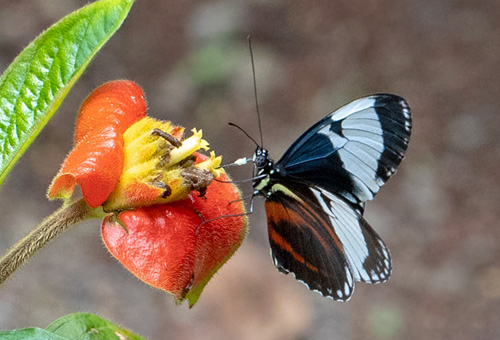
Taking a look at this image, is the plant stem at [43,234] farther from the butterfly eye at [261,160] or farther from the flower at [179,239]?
the butterfly eye at [261,160]

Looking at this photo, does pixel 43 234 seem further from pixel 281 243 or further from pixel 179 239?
pixel 281 243

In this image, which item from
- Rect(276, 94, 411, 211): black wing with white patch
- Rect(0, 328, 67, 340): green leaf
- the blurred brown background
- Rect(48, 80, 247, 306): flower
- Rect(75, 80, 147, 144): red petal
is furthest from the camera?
the blurred brown background

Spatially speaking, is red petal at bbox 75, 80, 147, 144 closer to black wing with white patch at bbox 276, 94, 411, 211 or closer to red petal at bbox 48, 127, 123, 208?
red petal at bbox 48, 127, 123, 208

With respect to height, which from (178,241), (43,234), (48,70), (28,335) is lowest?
(28,335)

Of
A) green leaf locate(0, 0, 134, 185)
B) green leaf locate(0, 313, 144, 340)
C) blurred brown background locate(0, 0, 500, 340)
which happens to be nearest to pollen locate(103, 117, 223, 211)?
green leaf locate(0, 0, 134, 185)

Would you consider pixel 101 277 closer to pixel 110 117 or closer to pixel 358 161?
pixel 358 161

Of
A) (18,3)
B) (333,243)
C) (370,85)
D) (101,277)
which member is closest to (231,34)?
(370,85)

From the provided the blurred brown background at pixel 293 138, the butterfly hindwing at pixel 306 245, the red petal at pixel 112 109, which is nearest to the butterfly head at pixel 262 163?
the butterfly hindwing at pixel 306 245

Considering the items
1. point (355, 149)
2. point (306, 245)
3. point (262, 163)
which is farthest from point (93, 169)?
point (306, 245)
